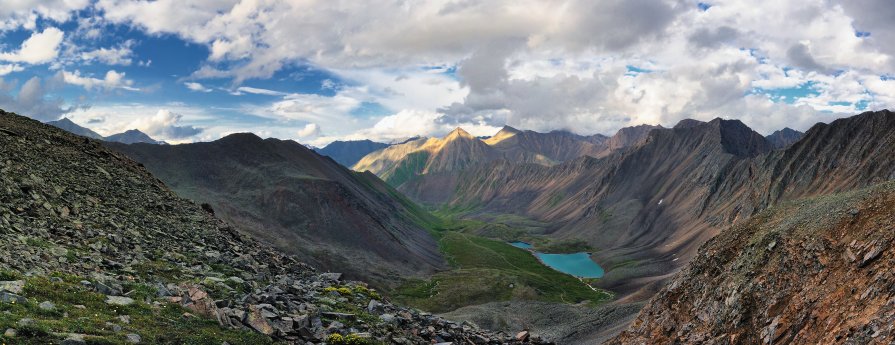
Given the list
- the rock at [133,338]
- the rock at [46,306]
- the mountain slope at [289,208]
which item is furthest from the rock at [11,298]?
the mountain slope at [289,208]

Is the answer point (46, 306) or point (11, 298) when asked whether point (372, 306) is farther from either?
point (11, 298)

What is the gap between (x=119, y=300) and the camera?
→ 25.5 m

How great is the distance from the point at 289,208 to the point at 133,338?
491ft

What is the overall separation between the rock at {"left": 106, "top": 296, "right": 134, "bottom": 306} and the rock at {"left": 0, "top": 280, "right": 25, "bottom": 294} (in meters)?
3.46

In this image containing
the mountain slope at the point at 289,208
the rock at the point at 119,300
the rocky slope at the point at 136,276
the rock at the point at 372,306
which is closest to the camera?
the rocky slope at the point at 136,276

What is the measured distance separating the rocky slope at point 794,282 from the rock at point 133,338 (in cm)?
3591

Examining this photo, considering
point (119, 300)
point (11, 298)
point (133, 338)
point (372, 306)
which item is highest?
point (11, 298)

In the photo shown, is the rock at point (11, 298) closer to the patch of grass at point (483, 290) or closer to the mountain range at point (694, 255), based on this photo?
the mountain range at point (694, 255)

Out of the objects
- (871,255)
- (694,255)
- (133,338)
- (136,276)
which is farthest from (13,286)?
(694,255)

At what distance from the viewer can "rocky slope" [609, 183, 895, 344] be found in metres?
32.9

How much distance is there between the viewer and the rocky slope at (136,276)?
2298cm

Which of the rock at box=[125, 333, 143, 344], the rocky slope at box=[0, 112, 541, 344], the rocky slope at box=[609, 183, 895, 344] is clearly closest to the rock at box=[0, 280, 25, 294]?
the rocky slope at box=[0, 112, 541, 344]

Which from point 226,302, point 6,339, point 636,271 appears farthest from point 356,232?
point 6,339

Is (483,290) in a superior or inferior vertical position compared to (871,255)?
inferior
